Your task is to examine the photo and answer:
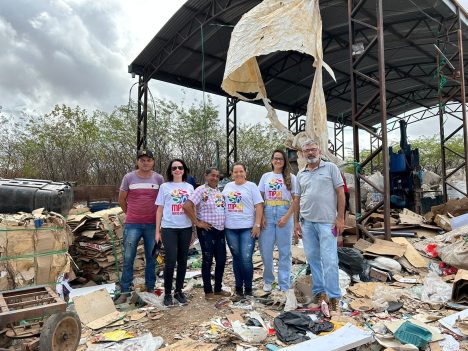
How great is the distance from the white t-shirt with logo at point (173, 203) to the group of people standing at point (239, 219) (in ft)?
0.04

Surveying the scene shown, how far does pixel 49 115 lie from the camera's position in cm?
1334

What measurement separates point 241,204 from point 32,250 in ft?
7.65

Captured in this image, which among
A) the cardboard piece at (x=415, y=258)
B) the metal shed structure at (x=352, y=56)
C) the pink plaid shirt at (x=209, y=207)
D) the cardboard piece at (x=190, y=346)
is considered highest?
the metal shed structure at (x=352, y=56)

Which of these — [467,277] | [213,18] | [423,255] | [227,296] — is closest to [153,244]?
[227,296]

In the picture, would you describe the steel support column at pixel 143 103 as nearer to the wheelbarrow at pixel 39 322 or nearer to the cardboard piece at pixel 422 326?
the wheelbarrow at pixel 39 322

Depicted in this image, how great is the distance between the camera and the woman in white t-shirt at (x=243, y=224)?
404 centimetres

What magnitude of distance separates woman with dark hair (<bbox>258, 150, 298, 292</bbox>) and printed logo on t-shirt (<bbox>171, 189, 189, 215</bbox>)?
962 millimetres

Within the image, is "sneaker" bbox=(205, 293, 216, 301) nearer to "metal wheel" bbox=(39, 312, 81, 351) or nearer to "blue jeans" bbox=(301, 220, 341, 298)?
"blue jeans" bbox=(301, 220, 341, 298)

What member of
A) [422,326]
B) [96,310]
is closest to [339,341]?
[422,326]

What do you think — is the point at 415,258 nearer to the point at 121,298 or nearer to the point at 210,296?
the point at 210,296

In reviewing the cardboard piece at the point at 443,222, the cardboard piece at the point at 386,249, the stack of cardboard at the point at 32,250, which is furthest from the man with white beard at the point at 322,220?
Result: the cardboard piece at the point at 443,222

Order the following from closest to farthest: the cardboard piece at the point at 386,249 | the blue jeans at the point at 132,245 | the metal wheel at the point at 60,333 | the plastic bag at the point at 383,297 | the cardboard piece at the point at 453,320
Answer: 1. the metal wheel at the point at 60,333
2. the cardboard piece at the point at 453,320
3. the plastic bag at the point at 383,297
4. the blue jeans at the point at 132,245
5. the cardboard piece at the point at 386,249

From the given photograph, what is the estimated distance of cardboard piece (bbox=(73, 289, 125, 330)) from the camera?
360cm

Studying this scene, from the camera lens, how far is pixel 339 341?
281cm
